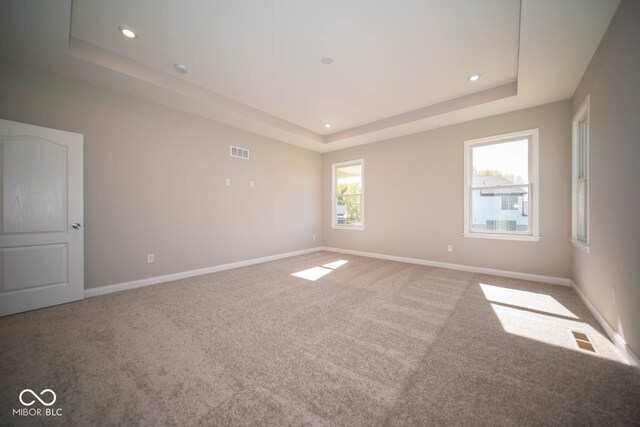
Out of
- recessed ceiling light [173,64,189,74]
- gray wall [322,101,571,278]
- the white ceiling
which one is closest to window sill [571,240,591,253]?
gray wall [322,101,571,278]

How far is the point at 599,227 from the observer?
242cm

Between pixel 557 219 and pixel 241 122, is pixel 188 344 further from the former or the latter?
pixel 557 219

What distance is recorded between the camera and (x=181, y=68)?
308 centimetres

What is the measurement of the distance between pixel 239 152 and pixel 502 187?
4854 millimetres

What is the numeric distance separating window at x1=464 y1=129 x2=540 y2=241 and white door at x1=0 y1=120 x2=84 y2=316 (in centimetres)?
591

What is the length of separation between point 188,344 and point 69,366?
0.77 metres

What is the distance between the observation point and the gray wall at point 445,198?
3.61 meters


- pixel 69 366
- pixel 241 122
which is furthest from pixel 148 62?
pixel 69 366

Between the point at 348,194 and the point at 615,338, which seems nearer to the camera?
the point at 615,338

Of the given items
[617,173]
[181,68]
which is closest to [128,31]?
[181,68]

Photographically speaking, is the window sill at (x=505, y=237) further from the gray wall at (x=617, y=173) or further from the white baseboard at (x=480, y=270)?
the gray wall at (x=617, y=173)

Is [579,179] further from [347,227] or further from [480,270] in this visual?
[347,227]

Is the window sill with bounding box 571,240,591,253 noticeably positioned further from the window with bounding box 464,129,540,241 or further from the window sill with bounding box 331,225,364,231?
the window sill with bounding box 331,225,364,231

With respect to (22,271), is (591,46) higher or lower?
higher
